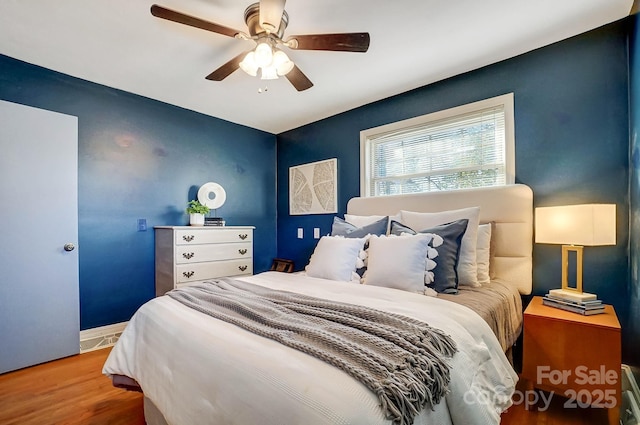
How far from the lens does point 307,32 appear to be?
2035 millimetres

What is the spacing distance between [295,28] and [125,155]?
2.15 metres

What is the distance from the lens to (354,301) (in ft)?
4.83

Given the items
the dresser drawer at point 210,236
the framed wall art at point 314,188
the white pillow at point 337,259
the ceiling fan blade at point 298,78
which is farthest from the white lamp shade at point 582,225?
→ the dresser drawer at point 210,236

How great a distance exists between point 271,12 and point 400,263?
1.56 meters

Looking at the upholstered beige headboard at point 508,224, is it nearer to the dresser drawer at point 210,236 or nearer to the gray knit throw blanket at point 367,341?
the gray knit throw blanket at point 367,341

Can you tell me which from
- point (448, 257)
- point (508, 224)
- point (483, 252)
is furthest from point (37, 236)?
point (508, 224)

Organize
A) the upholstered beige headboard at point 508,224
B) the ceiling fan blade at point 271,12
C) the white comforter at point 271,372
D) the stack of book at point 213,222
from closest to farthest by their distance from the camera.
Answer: the white comforter at point 271,372 → the ceiling fan blade at point 271,12 → the upholstered beige headboard at point 508,224 → the stack of book at point 213,222

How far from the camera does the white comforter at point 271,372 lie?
2.45 feet

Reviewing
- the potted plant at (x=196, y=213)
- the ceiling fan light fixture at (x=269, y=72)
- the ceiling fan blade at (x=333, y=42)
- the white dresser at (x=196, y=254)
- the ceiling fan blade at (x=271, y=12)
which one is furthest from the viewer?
the potted plant at (x=196, y=213)

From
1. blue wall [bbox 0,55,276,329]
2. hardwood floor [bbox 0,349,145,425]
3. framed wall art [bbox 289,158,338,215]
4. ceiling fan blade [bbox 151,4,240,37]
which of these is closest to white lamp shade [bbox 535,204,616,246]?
framed wall art [bbox 289,158,338,215]

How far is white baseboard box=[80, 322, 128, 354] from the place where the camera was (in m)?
2.64

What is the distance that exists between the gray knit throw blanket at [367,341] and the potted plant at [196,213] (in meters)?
1.92

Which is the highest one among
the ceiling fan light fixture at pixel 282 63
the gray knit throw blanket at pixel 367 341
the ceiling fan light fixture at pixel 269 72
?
the ceiling fan light fixture at pixel 282 63

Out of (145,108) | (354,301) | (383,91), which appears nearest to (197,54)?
(145,108)
